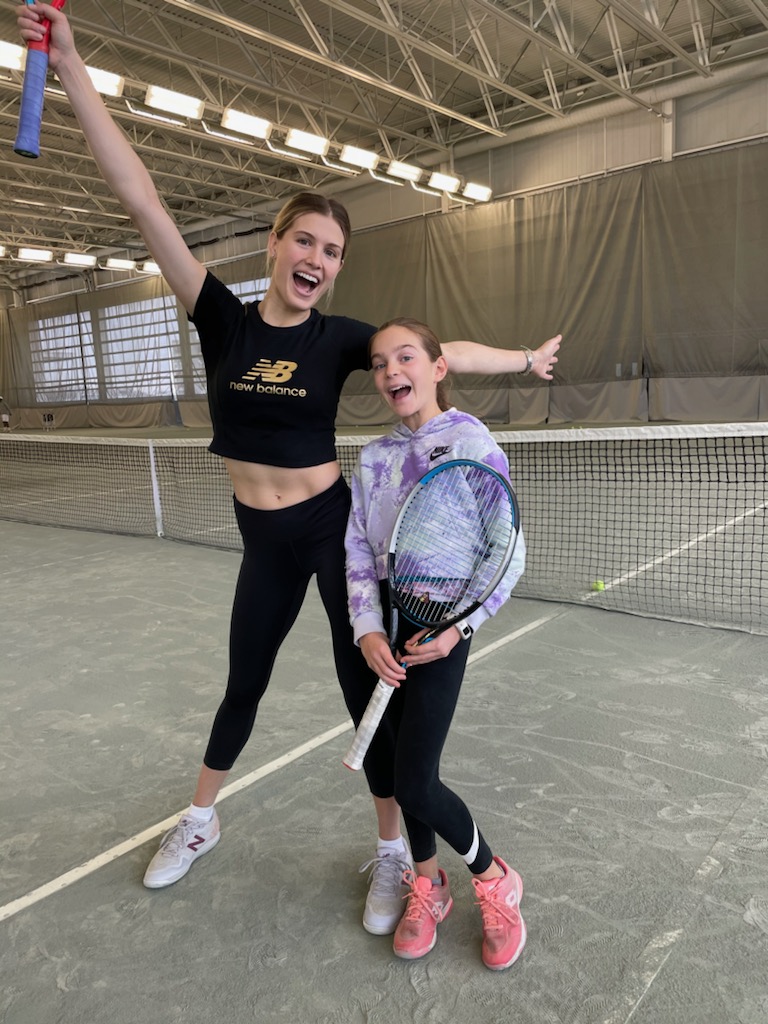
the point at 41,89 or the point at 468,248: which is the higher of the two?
the point at 468,248

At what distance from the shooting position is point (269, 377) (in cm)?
182

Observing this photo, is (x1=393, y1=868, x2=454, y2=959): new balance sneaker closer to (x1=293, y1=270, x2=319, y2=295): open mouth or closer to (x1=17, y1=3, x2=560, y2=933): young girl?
(x1=17, y1=3, x2=560, y2=933): young girl

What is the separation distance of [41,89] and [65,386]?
89.2 feet

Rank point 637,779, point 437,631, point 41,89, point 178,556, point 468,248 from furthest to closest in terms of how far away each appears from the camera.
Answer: point 468,248, point 178,556, point 637,779, point 437,631, point 41,89

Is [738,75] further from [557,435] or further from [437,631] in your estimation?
[437,631]

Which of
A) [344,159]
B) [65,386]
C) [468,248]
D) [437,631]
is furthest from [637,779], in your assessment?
[65,386]

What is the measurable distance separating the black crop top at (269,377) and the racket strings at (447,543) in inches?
14.6

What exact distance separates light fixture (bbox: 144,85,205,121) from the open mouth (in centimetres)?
1080

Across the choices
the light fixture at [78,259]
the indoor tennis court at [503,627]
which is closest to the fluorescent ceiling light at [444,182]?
the indoor tennis court at [503,627]

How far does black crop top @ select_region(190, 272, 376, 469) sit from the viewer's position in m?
1.83

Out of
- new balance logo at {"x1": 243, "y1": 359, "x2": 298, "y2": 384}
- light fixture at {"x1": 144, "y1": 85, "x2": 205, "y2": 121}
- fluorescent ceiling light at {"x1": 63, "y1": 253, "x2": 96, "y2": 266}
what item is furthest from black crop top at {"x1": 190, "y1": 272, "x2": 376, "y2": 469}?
fluorescent ceiling light at {"x1": 63, "y1": 253, "x2": 96, "y2": 266}

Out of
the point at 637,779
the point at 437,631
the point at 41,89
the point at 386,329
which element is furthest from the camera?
the point at 637,779

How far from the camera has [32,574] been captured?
5613 mm

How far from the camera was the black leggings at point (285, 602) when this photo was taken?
6.17 feet
